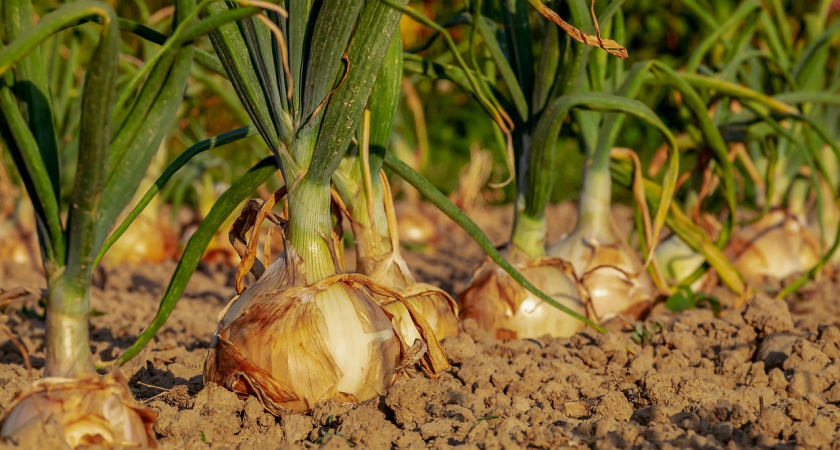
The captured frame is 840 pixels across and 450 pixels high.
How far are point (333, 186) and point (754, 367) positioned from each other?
86 centimetres

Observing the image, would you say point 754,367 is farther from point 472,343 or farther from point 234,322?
point 234,322

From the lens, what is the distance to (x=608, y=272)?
201 centimetres

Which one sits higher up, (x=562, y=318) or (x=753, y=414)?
(x=562, y=318)

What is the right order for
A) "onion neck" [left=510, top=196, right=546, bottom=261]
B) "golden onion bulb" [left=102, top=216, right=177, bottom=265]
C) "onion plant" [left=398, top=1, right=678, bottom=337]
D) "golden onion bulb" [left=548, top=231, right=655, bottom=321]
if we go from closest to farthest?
"onion plant" [left=398, top=1, right=678, bottom=337], "onion neck" [left=510, top=196, right=546, bottom=261], "golden onion bulb" [left=548, top=231, right=655, bottom=321], "golden onion bulb" [left=102, top=216, right=177, bottom=265]

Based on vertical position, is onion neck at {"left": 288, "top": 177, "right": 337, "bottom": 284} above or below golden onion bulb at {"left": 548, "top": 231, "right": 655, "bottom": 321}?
below

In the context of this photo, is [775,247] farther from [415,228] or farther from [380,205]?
[380,205]

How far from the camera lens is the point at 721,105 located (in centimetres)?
258

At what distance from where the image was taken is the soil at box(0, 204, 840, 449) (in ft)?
3.85

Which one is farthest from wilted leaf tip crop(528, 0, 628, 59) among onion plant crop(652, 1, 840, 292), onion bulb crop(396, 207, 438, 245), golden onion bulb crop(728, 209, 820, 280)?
onion bulb crop(396, 207, 438, 245)

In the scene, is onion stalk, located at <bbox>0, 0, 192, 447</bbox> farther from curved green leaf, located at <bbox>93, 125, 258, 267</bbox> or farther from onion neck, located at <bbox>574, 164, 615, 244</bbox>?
onion neck, located at <bbox>574, 164, 615, 244</bbox>

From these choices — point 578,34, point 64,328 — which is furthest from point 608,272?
point 64,328

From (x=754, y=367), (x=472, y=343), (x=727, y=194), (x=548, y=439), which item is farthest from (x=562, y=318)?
(x=548, y=439)

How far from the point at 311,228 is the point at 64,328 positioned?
0.41 m

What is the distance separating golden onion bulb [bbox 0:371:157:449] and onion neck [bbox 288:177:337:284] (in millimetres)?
363
